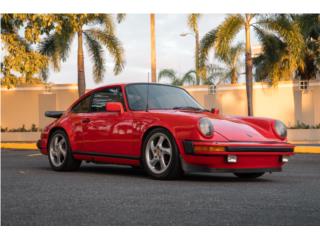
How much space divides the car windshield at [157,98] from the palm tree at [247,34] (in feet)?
56.7

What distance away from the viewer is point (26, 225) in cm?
466

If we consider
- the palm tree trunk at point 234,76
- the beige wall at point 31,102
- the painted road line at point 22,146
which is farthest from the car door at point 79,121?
the palm tree trunk at point 234,76

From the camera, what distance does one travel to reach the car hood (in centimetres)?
809

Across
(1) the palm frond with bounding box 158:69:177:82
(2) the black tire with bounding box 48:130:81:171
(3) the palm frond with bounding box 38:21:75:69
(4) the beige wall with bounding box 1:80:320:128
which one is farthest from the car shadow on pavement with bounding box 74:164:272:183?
(1) the palm frond with bounding box 158:69:177:82

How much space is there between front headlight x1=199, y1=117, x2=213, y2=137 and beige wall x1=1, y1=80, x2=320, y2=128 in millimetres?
23548

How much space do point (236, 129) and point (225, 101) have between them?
2406 centimetres

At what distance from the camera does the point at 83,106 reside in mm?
10008

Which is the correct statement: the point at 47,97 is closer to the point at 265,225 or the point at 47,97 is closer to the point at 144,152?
the point at 144,152

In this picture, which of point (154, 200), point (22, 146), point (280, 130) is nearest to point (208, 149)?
point (280, 130)

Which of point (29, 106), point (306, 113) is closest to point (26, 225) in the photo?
point (306, 113)

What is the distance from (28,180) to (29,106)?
1030 inches

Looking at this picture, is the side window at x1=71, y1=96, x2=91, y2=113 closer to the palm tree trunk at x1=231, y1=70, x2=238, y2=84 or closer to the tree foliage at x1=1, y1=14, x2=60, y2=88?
the tree foliage at x1=1, y1=14, x2=60, y2=88

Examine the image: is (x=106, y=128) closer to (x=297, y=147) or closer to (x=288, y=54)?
(x=297, y=147)

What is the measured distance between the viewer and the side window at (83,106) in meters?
9.91
